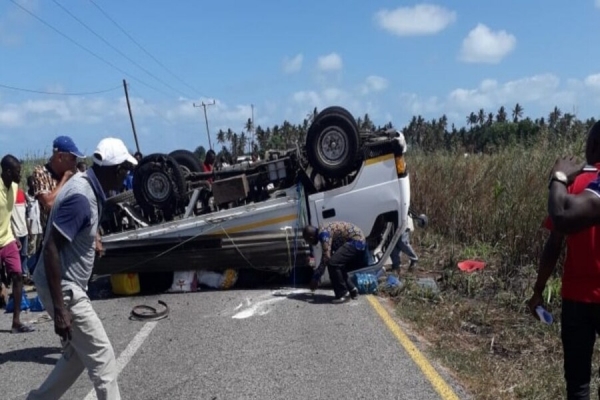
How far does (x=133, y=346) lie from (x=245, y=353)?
4.24 feet

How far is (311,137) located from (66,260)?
6168mm

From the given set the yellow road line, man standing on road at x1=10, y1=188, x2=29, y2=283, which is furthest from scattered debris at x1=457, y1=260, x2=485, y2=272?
man standing on road at x1=10, y1=188, x2=29, y2=283

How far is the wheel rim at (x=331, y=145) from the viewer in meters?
9.96

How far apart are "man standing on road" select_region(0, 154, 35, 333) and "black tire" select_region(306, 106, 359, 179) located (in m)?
4.06

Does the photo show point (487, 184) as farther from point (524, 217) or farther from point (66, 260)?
point (66, 260)

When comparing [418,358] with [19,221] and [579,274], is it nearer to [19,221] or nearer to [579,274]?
[579,274]

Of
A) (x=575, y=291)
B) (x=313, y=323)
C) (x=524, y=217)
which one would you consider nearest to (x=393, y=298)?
(x=313, y=323)

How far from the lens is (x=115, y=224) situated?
1074cm

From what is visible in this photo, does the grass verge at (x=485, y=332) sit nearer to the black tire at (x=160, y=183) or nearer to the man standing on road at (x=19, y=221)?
the black tire at (x=160, y=183)

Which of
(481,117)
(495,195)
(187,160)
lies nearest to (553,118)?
(495,195)

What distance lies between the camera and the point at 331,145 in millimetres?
10000

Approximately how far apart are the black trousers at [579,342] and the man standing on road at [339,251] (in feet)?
17.8

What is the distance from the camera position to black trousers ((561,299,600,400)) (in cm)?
380

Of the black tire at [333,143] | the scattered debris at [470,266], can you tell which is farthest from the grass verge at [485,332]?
the black tire at [333,143]
